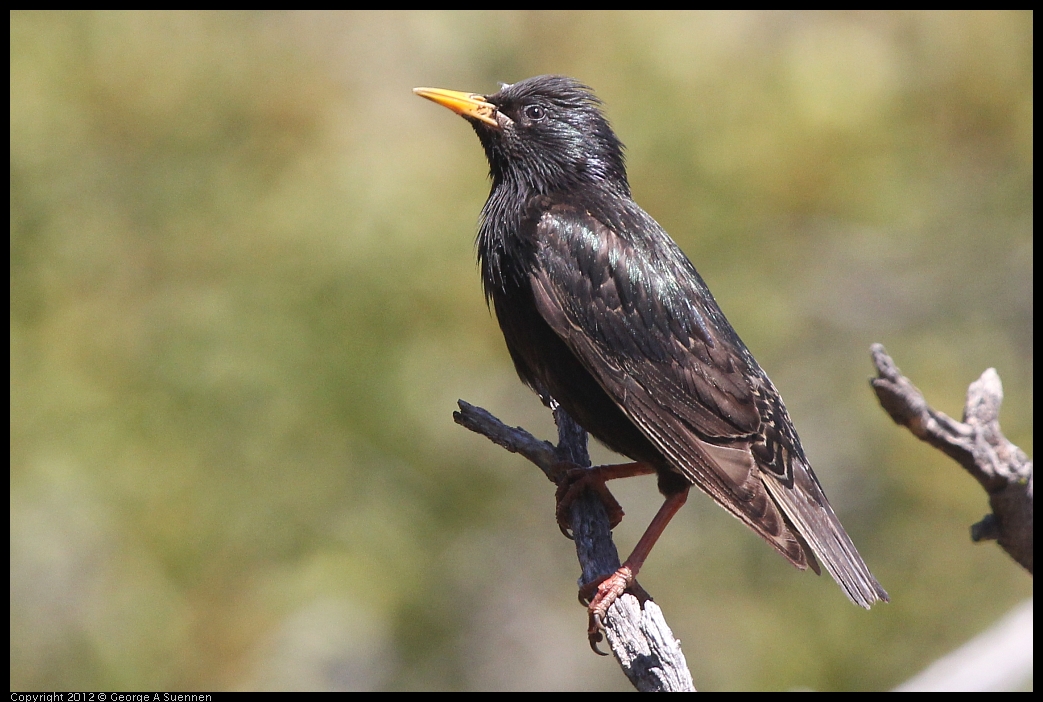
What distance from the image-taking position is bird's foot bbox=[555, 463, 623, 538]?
14.0 feet

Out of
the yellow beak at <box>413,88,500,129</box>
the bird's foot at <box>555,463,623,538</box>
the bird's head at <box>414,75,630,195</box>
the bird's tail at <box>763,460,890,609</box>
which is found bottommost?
the bird's tail at <box>763,460,890,609</box>

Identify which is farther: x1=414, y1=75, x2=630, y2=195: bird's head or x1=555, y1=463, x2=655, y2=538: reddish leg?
x1=414, y1=75, x2=630, y2=195: bird's head

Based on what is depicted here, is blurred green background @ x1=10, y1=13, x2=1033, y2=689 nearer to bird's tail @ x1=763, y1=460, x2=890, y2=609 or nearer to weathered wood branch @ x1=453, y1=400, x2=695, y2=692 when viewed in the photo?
weathered wood branch @ x1=453, y1=400, x2=695, y2=692

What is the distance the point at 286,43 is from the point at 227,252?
66.5 inches

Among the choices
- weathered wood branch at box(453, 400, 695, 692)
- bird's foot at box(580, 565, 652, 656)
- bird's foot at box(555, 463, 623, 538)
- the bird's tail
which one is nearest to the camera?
weathered wood branch at box(453, 400, 695, 692)

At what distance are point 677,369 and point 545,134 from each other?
1.25 metres

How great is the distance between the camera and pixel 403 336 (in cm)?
721

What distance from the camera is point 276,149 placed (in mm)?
7613

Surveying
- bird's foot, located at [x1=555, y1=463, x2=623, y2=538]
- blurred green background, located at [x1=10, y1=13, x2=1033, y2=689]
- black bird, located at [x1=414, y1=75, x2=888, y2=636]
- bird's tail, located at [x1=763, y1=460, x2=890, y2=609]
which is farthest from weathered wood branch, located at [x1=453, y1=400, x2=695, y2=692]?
blurred green background, located at [x1=10, y1=13, x2=1033, y2=689]

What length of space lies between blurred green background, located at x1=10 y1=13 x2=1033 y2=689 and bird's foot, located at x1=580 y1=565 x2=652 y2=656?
10.3 ft

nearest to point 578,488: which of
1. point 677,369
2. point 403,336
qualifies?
point 677,369

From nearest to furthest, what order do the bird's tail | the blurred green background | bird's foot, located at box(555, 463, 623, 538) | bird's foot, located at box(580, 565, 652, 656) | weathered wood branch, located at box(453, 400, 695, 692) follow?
weathered wood branch, located at box(453, 400, 695, 692)
bird's foot, located at box(580, 565, 652, 656)
the bird's tail
bird's foot, located at box(555, 463, 623, 538)
the blurred green background

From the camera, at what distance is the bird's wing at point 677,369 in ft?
13.4

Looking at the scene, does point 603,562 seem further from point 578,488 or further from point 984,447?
point 984,447
